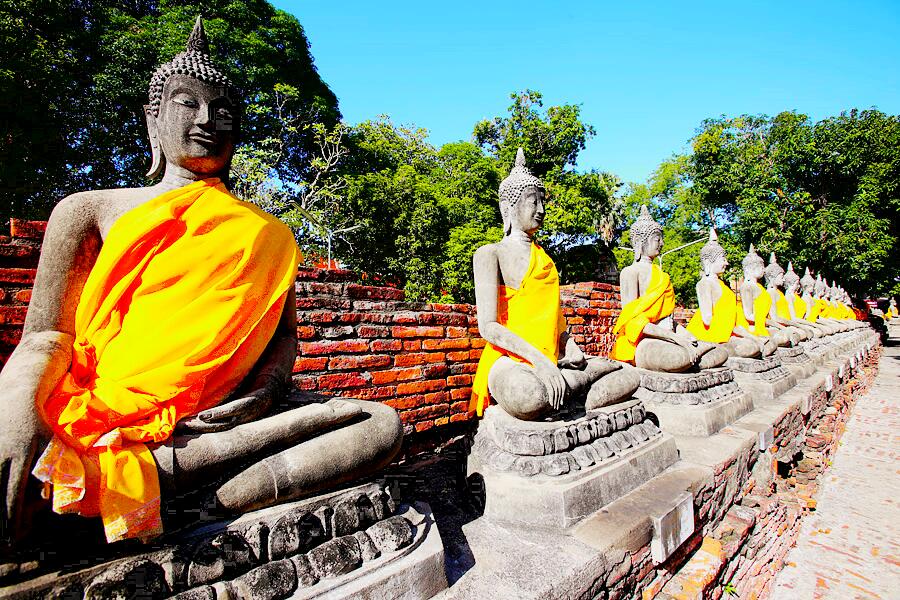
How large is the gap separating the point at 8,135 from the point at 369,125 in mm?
11397

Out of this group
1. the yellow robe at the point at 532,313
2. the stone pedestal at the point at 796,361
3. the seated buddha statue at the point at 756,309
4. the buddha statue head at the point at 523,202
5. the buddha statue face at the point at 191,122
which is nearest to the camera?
the buddha statue face at the point at 191,122

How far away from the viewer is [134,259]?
1.56 meters

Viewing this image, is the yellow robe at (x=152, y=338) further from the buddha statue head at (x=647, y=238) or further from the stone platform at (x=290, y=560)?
the buddha statue head at (x=647, y=238)

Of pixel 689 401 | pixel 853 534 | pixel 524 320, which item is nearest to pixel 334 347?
pixel 524 320

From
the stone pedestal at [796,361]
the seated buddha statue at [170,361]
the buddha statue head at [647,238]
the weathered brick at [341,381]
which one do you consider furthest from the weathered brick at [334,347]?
the stone pedestal at [796,361]

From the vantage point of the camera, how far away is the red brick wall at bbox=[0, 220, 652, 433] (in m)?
3.16

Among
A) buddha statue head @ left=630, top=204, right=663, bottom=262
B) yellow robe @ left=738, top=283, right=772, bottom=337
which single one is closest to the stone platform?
buddha statue head @ left=630, top=204, right=663, bottom=262

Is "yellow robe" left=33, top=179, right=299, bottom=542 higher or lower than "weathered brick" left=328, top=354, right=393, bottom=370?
A: higher

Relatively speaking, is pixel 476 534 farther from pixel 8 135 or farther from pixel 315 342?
pixel 8 135

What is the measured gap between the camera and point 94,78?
10953 mm

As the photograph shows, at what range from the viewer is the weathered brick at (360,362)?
10.7ft

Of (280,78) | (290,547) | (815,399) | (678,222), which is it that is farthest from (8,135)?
(678,222)

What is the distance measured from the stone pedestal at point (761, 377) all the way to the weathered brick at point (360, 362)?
4.09 meters

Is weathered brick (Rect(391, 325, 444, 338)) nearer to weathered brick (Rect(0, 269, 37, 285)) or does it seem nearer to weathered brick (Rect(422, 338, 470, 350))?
weathered brick (Rect(422, 338, 470, 350))
